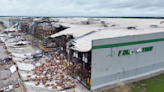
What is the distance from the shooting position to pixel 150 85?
33.8ft

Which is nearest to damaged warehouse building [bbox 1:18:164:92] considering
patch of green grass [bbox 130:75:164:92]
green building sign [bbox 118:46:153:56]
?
green building sign [bbox 118:46:153:56]

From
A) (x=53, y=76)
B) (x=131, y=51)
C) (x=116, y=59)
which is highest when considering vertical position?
(x=131, y=51)

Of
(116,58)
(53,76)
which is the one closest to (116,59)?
(116,58)

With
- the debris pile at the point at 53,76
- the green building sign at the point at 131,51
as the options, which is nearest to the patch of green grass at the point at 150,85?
the green building sign at the point at 131,51

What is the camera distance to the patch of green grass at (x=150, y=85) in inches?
381

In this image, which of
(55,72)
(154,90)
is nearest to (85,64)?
(55,72)

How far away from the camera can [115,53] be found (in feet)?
32.8

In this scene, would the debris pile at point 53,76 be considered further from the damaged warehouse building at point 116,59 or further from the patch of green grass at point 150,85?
the patch of green grass at point 150,85

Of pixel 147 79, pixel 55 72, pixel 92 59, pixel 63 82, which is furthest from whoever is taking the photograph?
pixel 55 72

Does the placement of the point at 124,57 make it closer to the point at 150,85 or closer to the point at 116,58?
the point at 116,58

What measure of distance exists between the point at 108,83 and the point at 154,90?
3543 mm

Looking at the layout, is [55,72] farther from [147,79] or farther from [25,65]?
[147,79]

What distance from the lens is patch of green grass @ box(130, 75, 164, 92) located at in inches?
381

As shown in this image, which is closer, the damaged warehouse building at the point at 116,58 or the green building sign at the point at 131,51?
the damaged warehouse building at the point at 116,58
